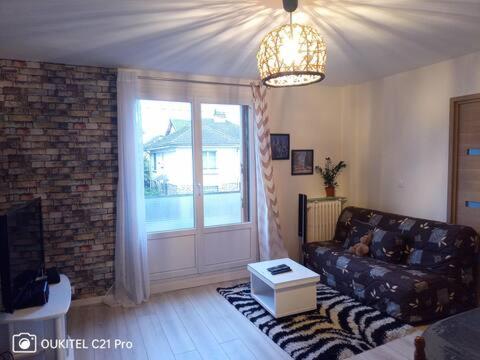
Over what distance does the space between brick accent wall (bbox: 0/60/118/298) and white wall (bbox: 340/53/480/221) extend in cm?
312

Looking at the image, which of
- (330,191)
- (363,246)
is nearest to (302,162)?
(330,191)

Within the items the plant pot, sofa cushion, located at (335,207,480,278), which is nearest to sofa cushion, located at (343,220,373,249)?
sofa cushion, located at (335,207,480,278)

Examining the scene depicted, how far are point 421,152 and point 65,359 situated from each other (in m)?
3.83

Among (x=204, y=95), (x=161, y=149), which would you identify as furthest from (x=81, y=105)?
(x=204, y=95)

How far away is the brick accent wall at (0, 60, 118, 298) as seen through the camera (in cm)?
305

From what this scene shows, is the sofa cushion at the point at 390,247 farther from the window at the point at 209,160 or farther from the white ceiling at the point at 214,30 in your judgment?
the window at the point at 209,160

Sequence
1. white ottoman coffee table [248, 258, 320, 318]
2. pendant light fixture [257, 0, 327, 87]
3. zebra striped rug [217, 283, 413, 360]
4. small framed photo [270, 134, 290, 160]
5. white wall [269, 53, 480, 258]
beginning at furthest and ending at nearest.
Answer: small framed photo [270, 134, 290, 160], white wall [269, 53, 480, 258], white ottoman coffee table [248, 258, 320, 318], zebra striped rug [217, 283, 413, 360], pendant light fixture [257, 0, 327, 87]

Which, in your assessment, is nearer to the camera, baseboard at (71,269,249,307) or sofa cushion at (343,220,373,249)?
baseboard at (71,269,249,307)

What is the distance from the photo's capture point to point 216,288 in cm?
377

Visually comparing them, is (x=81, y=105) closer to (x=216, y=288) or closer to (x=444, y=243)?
(x=216, y=288)

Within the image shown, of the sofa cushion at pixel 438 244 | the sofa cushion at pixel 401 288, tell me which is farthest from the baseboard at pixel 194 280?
the sofa cushion at pixel 438 244

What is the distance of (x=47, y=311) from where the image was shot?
2189mm

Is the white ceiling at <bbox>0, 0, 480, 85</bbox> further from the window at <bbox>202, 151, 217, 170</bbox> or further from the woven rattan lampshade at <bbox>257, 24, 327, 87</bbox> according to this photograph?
the window at <bbox>202, 151, 217, 170</bbox>

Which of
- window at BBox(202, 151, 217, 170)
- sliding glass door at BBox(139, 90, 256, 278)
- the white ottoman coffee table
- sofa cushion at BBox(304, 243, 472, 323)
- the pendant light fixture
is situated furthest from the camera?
window at BBox(202, 151, 217, 170)
